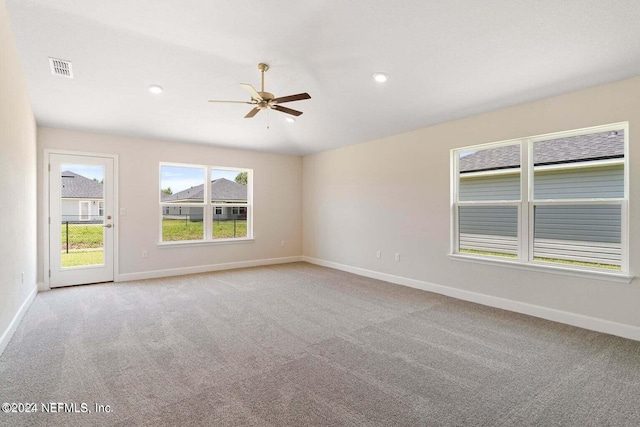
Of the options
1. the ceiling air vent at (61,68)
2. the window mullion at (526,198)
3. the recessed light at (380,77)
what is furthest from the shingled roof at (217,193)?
the window mullion at (526,198)

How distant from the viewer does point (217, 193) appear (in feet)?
21.5

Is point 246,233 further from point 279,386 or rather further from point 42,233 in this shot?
point 279,386

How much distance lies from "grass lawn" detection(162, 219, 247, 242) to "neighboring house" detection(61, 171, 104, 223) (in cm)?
107

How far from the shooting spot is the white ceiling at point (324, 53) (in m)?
2.71

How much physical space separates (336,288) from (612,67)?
414cm

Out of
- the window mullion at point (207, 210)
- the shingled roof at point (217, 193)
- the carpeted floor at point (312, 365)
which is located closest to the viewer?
the carpeted floor at point (312, 365)

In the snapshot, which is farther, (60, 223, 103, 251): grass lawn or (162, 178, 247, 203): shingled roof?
(162, 178, 247, 203): shingled roof

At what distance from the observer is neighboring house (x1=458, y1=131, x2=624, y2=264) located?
3.41 m

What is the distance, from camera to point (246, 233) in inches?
273

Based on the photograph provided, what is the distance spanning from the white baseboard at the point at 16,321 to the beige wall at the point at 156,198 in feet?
2.61

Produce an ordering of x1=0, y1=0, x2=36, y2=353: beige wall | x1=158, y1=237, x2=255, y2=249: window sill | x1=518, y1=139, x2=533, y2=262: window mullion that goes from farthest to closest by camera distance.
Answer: x1=158, y1=237, x2=255, y2=249: window sill
x1=518, y1=139, x2=533, y2=262: window mullion
x1=0, y1=0, x2=36, y2=353: beige wall

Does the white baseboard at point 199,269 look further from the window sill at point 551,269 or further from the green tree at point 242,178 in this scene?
the window sill at point 551,269

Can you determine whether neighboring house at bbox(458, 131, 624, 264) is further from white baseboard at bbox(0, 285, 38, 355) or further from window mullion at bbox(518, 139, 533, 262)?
white baseboard at bbox(0, 285, 38, 355)

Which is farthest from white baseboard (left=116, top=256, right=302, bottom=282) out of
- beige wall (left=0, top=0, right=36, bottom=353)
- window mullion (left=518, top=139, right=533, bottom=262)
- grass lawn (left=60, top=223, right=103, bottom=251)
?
window mullion (left=518, top=139, right=533, bottom=262)
